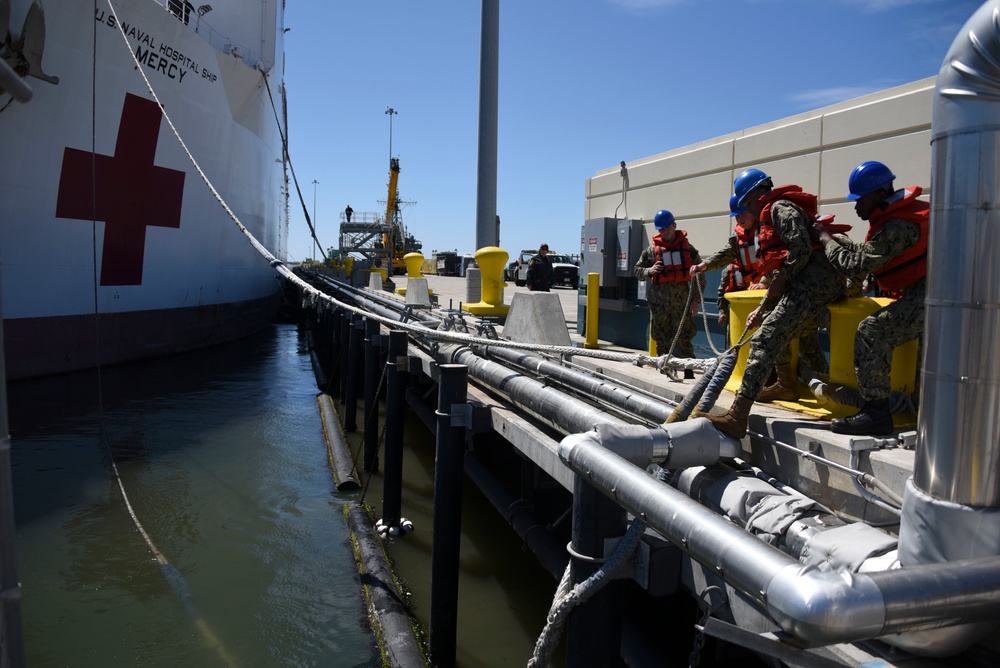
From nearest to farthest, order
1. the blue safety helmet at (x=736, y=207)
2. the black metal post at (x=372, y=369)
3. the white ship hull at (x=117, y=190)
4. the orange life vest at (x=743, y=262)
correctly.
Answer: the blue safety helmet at (x=736, y=207)
the orange life vest at (x=743, y=262)
the black metal post at (x=372, y=369)
the white ship hull at (x=117, y=190)

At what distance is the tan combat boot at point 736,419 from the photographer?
11.1 feet

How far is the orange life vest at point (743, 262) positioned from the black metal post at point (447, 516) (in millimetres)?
2294

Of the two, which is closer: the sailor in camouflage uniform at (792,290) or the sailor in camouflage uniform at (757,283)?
the sailor in camouflage uniform at (792,290)

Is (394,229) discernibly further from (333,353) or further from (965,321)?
(965,321)

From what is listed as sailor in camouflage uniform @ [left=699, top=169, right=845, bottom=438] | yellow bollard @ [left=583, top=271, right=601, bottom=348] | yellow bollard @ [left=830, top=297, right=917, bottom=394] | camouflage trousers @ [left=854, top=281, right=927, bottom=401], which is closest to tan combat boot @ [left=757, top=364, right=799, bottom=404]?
yellow bollard @ [left=830, top=297, right=917, bottom=394]

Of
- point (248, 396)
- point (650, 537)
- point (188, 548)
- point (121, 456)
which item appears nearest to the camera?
point (650, 537)

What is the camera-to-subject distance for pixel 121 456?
28.1 feet

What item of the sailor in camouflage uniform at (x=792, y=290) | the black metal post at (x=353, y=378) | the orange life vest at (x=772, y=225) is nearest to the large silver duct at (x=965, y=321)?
the sailor in camouflage uniform at (x=792, y=290)

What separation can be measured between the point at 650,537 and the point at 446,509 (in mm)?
2243

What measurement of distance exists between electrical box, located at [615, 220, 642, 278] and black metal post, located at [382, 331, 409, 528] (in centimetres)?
361

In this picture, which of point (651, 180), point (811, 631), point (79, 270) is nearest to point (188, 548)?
point (811, 631)

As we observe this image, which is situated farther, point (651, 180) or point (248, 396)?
point (248, 396)

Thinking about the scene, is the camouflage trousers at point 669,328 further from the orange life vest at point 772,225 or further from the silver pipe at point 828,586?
the silver pipe at point 828,586

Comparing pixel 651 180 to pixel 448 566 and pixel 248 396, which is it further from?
pixel 248 396
